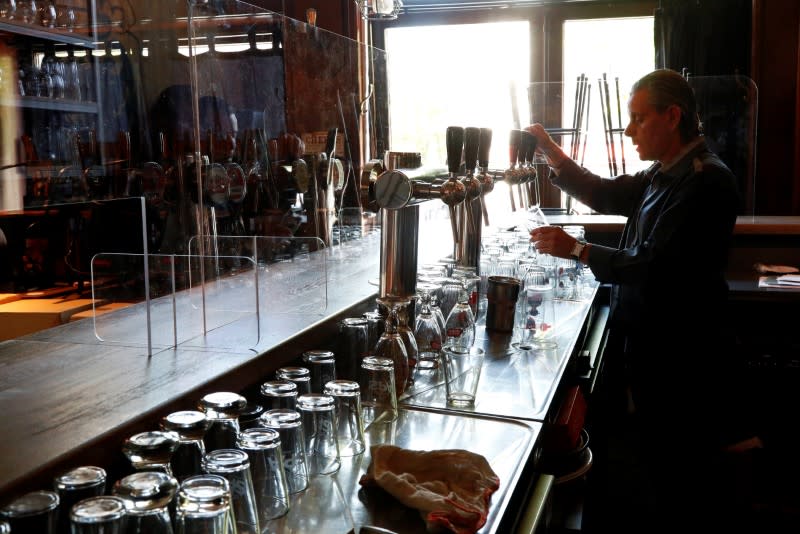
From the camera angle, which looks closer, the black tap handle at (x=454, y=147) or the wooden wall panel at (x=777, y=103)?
the black tap handle at (x=454, y=147)

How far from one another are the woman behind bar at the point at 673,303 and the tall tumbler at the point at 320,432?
167cm

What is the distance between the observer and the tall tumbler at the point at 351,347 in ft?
5.43

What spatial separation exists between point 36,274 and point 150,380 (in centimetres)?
317

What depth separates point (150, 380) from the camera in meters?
1.28

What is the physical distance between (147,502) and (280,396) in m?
0.42

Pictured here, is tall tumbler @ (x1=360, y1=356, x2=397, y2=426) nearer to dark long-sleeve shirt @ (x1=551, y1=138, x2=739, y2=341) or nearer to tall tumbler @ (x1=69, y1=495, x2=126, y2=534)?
tall tumbler @ (x1=69, y1=495, x2=126, y2=534)

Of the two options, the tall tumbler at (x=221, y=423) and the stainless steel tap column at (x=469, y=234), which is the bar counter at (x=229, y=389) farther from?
the stainless steel tap column at (x=469, y=234)

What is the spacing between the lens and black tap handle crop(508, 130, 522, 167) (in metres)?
2.87

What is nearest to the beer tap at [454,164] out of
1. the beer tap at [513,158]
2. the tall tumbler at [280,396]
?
the beer tap at [513,158]

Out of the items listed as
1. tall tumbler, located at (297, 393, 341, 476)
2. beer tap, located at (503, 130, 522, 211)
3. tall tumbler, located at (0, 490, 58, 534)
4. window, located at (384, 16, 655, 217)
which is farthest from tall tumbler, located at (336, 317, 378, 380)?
beer tap, located at (503, 130, 522, 211)

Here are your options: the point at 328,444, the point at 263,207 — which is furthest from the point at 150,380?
the point at 263,207

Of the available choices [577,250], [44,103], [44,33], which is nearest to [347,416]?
[44,103]

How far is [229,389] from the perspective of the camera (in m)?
1.33

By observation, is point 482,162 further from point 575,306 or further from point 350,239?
point 575,306
